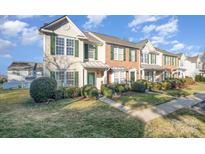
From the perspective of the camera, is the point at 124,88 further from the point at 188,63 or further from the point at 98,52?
the point at 188,63

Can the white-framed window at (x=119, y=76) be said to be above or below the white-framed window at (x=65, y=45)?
below

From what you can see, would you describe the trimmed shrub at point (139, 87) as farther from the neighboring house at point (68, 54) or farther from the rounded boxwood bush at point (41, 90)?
the rounded boxwood bush at point (41, 90)

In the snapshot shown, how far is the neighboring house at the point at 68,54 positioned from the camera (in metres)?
12.5

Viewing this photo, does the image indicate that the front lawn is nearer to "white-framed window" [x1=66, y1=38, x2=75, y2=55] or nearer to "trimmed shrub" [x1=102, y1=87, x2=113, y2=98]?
"trimmed shrub" [x1=102, y1=87, x2=113, y2=98]

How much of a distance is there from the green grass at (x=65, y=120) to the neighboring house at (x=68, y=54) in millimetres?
2959

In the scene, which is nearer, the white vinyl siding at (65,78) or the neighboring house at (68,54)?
the neighboring house at (68,54)

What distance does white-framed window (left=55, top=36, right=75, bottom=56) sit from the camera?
13.0 metres

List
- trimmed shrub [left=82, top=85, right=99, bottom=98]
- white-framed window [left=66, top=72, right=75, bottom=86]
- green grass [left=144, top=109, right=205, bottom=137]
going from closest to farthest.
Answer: green grass [left=144, top=109, right=205, bottom=137], trimmed shrub [left=82, top=85, right=99, bottom=98], white-framed window [left=66, top=72, right=75, bottom=86]

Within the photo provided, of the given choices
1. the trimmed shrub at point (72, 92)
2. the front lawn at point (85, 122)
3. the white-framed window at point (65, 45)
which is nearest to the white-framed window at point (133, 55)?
the white-framed window at point (65, 45)

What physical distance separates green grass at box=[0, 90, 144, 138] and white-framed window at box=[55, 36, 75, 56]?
157 inches

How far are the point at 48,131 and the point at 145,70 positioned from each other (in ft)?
53.5

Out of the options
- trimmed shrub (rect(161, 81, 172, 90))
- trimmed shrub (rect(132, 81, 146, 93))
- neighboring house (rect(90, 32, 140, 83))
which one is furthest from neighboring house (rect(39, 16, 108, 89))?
trimmed shrub (rect(161, 81, 172, 90))
